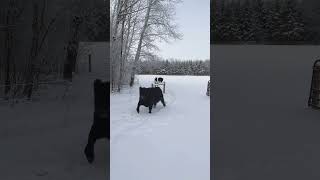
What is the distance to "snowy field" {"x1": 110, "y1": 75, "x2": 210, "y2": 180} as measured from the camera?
1909 millimetres

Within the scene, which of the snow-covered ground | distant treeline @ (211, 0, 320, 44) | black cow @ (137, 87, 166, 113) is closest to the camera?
the snow-covered ground

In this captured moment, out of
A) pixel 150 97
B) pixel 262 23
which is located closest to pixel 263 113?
pixel 262 23

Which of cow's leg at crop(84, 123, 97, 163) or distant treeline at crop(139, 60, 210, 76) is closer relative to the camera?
cow's leg at crop(84, 123, 97, 163)

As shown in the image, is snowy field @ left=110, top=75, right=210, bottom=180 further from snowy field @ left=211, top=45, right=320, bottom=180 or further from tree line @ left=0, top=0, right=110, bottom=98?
tree line @ left=0, top=0, right=110, bottom=98

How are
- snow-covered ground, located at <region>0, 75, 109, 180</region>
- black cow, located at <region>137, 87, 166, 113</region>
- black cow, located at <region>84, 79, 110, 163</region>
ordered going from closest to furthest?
snow-covered ground, located at <region>0, 75, 109, 180</region>
black cow, located at <region>84, 79, 110, 163</region>
black cow, located at <region>137, 87, 166, 113</region>

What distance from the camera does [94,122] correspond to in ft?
6.01

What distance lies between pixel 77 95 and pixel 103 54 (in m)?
0.30

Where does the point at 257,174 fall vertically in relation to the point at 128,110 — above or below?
below

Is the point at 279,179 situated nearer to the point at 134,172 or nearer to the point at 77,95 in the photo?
the point at 134,172

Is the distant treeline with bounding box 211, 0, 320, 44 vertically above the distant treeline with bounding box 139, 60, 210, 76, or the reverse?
the distant treeline with bounding box 211, 0, 320, 44

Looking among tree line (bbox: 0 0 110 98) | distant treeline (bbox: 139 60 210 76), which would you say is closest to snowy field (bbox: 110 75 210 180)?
distant treeline (bbox: 139 60 210 76)

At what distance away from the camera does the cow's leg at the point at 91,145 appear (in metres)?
1.76

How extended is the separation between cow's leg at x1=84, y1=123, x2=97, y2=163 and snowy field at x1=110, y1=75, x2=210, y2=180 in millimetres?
173

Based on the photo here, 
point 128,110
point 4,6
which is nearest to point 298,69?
point 128,110
